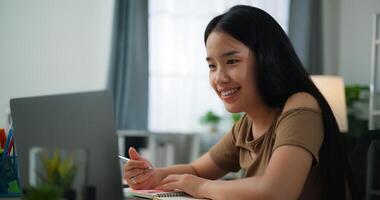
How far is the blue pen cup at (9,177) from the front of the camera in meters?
1.10

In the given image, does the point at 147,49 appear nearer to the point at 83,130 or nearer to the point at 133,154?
the point at 133,154

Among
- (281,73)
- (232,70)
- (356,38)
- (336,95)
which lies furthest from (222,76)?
(356,38)

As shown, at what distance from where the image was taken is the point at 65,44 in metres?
3.82

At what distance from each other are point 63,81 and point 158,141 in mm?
822

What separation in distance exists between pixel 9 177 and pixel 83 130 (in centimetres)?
43

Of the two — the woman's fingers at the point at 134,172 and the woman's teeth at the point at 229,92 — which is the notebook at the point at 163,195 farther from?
the woman's teeth at the point at 229,92

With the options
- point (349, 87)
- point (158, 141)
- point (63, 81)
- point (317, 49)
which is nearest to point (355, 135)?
point (349, 87)

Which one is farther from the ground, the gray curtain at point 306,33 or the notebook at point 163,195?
the gray curtain at point 306,33

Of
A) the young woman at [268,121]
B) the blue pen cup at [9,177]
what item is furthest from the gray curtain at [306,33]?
the blue pen cup at [9,177]

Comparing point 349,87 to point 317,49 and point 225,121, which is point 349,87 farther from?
point 225,121

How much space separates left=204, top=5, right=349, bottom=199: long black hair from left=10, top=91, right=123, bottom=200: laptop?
1.96 feet

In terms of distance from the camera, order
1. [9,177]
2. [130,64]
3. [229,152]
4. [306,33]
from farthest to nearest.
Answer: [306,33] < [130,64] < [229,152] < [9,177]

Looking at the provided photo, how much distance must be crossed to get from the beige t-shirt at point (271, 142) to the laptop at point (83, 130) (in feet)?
1.72

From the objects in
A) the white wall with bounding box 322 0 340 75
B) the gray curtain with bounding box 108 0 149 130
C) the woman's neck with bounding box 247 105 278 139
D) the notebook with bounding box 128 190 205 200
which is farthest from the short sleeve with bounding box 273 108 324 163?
the white wall with bounding box 322 0 340 75
